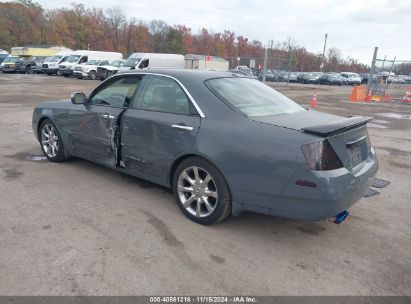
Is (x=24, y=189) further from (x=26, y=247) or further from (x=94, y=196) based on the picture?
(x=26, y=247)

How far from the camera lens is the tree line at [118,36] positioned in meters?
72.2

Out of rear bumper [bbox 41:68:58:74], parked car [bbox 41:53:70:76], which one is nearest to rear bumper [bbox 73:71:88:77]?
parked car [bbox 41:53:70:76]

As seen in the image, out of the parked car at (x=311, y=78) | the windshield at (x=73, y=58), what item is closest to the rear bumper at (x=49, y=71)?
the windshield at (x=73, y=58)

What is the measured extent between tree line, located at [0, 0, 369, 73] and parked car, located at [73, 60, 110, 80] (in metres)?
43.9

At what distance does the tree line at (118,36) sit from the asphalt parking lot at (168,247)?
2722 inches

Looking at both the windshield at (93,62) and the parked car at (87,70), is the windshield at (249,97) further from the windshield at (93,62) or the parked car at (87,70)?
the windshield at (93,62)

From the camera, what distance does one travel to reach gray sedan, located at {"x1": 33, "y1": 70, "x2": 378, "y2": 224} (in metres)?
3.09

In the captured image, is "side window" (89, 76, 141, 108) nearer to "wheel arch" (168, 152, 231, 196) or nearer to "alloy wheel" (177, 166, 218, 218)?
"wheel arch" (168, 152, 231, 196)

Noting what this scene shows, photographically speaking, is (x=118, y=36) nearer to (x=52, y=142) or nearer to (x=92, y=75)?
(x=92, y=75)

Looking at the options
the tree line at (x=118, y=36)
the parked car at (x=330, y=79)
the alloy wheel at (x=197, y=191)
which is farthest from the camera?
the tree line at (x=118, y=36)

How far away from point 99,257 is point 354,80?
2012 inches

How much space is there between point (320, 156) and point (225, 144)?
2.86ft

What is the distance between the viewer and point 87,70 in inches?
1163

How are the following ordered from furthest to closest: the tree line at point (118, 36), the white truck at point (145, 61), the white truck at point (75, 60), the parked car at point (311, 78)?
the tree line at point (118, 36) < the parked car at point (311, 78) < the white truck at point (75, 60) < the white truck at point (145, 61)
